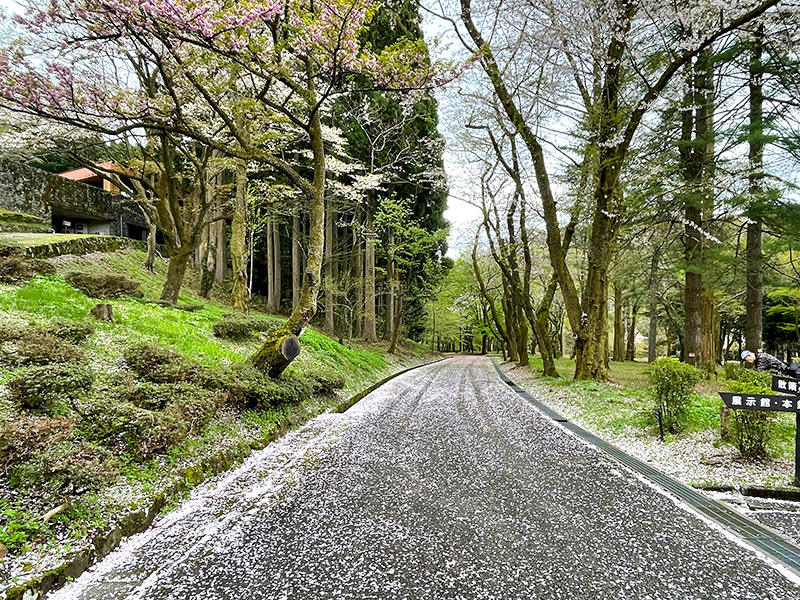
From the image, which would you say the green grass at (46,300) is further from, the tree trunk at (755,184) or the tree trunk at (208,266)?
the tree trunk at (755,184)

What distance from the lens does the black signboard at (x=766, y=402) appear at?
3270 millimetres

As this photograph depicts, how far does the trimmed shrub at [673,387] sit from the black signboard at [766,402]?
1.21m

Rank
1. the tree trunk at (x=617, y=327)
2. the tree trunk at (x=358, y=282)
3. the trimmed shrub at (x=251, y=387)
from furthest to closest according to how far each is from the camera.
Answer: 1. the tree trunk at (x=617, y=327)
2. the tree trunk at (x=358, y=282)
3. the trimmed shrub at (x=251, y=387)

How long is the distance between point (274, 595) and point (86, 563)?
41.6 inches

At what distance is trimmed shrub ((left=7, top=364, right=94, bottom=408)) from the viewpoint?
2873 mm

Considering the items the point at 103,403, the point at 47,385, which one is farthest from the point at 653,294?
the point at 47,385

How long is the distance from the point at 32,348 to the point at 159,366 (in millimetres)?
1017

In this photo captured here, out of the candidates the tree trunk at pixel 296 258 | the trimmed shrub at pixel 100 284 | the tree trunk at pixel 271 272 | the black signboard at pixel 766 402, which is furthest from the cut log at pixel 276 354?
the tree trunk at pixel 271 272

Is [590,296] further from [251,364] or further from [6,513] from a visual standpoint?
[6,513]

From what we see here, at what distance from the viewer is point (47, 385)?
2988mm

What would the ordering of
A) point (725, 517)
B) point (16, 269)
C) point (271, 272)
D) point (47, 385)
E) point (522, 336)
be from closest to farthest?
point (725, 517)
point (47, 385)
point (16, 269)
point (522, 336)
point (271, 272)

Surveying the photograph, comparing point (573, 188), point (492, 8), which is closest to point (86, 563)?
point (492, 8)

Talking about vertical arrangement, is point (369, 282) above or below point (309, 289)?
above

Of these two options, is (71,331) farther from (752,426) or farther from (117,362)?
(752,426)
